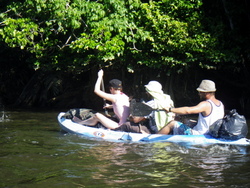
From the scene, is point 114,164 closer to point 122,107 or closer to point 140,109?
point 140,109

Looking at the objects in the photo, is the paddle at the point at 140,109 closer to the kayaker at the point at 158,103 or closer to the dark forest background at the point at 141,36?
the kayaker at the point at 158,103

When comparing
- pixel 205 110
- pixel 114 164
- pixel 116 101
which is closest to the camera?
pixel 114 164

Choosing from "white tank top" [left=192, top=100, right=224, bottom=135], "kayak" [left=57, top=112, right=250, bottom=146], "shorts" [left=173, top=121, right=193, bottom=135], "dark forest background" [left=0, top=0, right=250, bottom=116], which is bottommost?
"kayak" [left=57, top=112, right=250, bottom=146]

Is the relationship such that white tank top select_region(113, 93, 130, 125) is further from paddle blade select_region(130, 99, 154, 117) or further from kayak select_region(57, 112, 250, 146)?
paddle blade select_region(130, 99, 154, 117)

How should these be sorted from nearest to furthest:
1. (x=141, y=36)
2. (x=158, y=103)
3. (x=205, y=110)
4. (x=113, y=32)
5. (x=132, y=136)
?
(x=205, y=110)
(x=158, y=103)
(x=132, y=136)
(x=141, y=36)
(x=113, y=32)

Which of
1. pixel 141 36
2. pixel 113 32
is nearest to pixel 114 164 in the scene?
pixel 141 36

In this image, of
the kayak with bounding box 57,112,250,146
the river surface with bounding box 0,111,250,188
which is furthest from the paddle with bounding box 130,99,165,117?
the river surface with bounding box 0,111,250,188

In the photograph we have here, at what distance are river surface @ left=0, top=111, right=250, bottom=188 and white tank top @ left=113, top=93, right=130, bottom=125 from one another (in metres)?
0.79

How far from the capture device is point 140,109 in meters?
8.66

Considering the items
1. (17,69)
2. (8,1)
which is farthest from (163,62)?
(17,69)

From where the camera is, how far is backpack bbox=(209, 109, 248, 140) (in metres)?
8.03

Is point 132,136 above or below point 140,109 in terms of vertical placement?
below

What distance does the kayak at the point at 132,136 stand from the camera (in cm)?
835

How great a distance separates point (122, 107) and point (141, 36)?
497 cm
